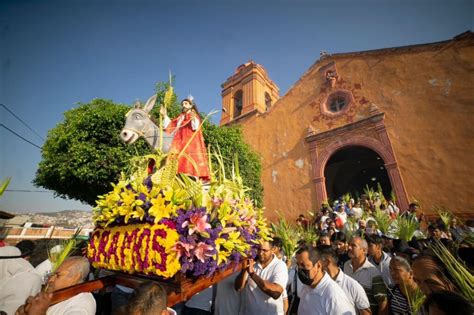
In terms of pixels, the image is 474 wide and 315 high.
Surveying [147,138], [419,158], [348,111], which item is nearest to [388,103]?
[348,111]

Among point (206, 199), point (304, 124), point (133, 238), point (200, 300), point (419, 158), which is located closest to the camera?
point (133, 238)

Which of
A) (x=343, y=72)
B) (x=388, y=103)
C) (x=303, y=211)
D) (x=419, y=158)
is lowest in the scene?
(x=303, y=211)

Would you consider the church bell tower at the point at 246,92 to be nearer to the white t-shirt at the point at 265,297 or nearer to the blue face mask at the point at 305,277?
the white t-shirt at the point at 265,297

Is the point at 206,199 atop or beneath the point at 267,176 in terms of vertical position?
beneath

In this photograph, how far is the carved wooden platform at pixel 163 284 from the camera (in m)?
1.34

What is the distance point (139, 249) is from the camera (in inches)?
56.4

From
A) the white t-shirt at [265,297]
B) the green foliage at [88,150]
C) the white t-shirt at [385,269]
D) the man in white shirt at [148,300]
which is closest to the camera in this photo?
the man in white shirt at [148,300]

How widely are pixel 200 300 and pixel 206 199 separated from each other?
213cm

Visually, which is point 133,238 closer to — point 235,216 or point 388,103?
point 235,216

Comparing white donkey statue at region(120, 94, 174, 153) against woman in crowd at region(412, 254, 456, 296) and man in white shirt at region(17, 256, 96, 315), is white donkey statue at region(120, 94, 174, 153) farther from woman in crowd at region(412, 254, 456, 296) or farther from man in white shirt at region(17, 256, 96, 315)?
woman in crowd at region(412, 254, 456, 296)

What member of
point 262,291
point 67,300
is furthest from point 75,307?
point 262,291

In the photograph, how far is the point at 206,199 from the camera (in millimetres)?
1668

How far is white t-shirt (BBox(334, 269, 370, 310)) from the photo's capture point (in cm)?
270

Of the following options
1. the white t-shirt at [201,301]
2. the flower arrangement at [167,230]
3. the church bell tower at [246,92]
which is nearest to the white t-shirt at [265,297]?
the white t-shirt at [201,301]
